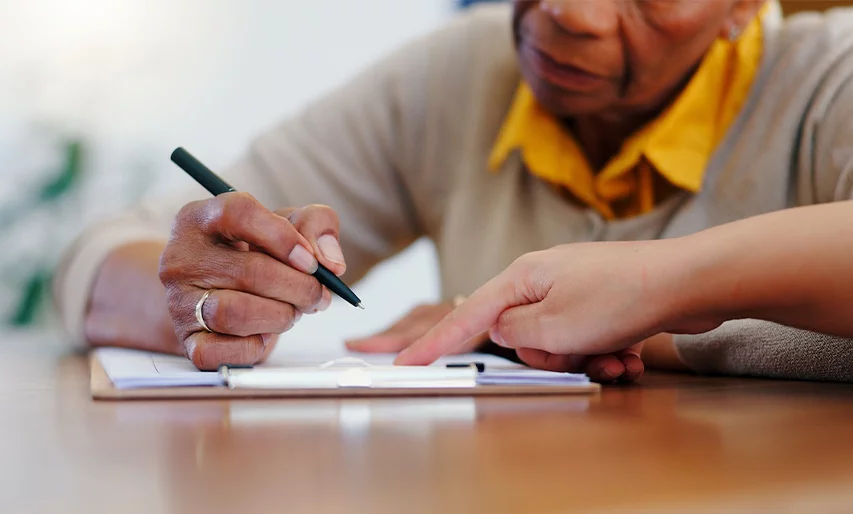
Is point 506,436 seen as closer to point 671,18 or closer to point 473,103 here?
point 671,18

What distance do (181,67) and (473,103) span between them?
1807 mm

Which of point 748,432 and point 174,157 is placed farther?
point 174,157

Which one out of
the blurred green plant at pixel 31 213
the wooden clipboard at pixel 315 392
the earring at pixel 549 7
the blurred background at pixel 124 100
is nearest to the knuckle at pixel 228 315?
the wooden clipboard at pixel 315 392

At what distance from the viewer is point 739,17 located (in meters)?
1.08

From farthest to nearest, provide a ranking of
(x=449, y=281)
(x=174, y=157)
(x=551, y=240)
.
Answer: (x=449, y=281) < (x=551, y=240) < (x=174, y=157)

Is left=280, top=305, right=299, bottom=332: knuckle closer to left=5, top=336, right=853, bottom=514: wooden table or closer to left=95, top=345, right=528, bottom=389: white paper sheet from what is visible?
left=95, top=345, right=528, bottom=389: white paper sheet

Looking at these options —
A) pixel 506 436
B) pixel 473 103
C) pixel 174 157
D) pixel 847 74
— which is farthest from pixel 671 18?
pixel 506 436

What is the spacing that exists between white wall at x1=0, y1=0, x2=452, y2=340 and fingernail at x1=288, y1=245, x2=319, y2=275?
7.10 ft

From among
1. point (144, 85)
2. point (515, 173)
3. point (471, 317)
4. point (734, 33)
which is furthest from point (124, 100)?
point (471, 317)

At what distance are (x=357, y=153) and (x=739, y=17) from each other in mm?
582

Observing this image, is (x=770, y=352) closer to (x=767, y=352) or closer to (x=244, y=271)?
(x=767, y=352)

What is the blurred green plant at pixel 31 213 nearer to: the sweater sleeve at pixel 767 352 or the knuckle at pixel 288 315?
the knuckle at pixel 288 315

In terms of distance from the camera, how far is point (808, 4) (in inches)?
62.7

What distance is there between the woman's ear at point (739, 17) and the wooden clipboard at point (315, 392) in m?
0.66
